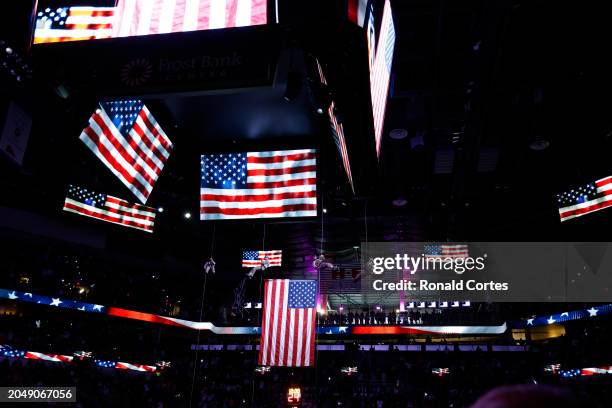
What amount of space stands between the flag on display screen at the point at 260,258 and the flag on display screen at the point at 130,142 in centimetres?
1424

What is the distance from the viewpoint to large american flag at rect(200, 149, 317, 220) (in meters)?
6.30

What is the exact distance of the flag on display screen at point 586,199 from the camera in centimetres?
1092

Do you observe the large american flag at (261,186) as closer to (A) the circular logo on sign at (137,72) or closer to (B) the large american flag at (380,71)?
(B) the large american flag at (380,71)

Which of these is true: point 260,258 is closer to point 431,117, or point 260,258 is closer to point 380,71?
point 431,117

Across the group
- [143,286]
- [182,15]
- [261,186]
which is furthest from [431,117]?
[143,286]

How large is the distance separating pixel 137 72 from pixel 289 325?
25.3ft

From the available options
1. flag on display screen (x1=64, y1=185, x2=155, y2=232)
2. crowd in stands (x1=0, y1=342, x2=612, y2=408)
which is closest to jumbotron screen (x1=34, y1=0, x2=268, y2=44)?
flag on display screen (x1=64, y1=185, x2=155, y2=232)

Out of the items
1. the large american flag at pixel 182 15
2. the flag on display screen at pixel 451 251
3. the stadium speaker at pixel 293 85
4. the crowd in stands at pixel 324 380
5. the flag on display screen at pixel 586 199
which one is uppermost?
the flag on display screen at pixel 451 251

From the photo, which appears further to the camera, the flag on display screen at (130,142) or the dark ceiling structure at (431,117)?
the dark ceiling structure at (431,117)

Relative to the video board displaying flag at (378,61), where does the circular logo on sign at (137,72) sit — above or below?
below

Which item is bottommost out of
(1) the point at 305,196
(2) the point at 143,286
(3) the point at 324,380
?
(3) the point at 324,380

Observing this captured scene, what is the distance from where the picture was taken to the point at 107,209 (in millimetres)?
11461

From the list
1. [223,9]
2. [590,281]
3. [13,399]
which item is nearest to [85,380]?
[13,399]

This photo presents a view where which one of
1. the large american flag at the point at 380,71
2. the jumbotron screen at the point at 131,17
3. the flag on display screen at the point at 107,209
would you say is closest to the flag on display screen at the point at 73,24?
the jumbotron screen at the point at 131,17
